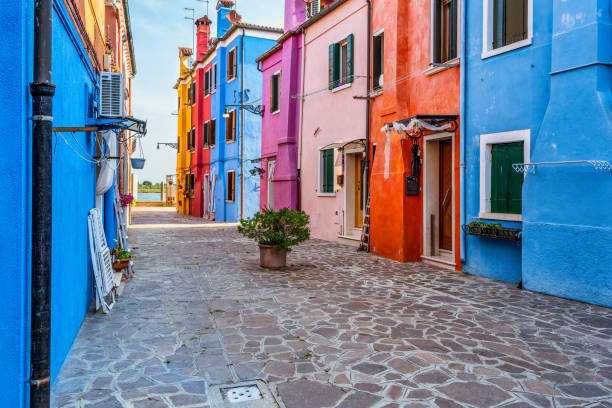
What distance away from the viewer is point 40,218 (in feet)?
9.61

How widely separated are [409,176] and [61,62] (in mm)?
7578

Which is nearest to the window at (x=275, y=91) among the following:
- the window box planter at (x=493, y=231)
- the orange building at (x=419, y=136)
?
the orange building at (x=419, y=136)

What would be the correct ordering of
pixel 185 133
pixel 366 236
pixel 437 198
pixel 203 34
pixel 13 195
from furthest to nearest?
pixel 185 133, pixel 203 34, pixel 366 236, pixel 437 198, pixel 13 195

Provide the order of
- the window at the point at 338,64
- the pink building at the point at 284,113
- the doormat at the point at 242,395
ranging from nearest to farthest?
the doormat at the point at 242,395 → the window at the point at 338,64 → the pink building at the point at 284,113

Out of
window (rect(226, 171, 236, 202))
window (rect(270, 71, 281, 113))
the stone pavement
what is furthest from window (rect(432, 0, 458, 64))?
window (rect(226, 171, 236, 202))

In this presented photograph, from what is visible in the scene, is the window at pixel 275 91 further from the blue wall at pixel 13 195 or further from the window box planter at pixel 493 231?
the blue wall at pixel 13 195

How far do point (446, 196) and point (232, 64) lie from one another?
16730mm

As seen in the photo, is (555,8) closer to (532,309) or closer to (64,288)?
(532,309)

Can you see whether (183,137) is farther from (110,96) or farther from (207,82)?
(110,96)

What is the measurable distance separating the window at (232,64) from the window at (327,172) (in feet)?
34.6

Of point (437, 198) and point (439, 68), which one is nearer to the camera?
point (439, 68)

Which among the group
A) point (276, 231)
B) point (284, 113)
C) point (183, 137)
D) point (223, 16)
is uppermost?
point (223, 16)

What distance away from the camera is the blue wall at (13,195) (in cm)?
282

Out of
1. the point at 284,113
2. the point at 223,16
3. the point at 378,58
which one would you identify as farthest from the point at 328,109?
the point at 223,16
